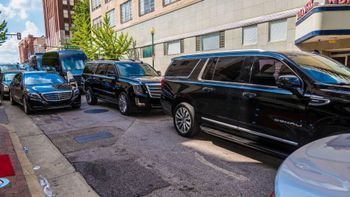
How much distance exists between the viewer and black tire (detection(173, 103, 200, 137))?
19.6ft

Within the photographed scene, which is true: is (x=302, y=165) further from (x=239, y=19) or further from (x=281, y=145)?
(x=239, y=19)

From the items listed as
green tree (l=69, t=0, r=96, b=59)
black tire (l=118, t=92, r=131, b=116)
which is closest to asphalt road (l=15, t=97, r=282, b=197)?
black tire (l=118, t=92, r=131, b=116)

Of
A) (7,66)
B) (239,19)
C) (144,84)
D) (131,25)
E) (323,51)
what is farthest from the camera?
→ (131,25)

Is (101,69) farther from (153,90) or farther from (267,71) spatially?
(267,71)

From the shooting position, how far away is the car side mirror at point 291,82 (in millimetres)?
3965

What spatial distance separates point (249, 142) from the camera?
4.68 meters

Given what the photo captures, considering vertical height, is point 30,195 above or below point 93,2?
below

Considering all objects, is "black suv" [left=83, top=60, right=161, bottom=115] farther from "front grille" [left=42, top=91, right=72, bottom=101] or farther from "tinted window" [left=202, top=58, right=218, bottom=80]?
"tinted window" [left=202, top=58, right=218, bottom=80]

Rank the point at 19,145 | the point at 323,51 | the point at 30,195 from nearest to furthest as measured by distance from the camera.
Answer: the point at 30,195
the point at 19,145
the point at 323,51

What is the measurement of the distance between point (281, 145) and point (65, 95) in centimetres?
802

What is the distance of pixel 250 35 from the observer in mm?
15352

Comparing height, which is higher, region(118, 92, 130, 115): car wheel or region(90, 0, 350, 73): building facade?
region(90, 0, 350, 73): building facade

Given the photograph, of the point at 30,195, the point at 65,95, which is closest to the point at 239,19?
the point at 65,95

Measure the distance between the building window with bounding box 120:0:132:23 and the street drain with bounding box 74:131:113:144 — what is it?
954 inches
